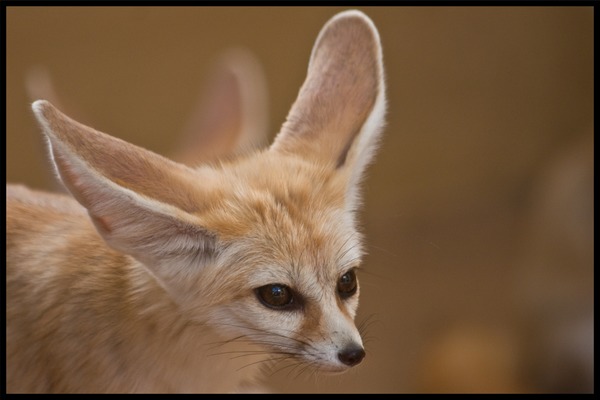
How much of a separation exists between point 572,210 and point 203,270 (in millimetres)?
3712

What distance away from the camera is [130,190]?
39.8 inches

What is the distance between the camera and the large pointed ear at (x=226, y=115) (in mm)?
1571

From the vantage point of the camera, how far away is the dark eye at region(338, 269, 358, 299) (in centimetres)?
124

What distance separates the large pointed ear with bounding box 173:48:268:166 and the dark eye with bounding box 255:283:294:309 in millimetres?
372

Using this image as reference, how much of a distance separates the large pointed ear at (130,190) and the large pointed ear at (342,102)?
185 millimetres

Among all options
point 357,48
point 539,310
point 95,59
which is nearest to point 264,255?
point 357,48

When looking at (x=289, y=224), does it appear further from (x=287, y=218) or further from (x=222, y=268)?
(x=222, y=268)

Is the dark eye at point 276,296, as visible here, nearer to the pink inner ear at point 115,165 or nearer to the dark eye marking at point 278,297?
the dark eye marking at point 278,297

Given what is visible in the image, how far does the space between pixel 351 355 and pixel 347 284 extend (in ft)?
0.35

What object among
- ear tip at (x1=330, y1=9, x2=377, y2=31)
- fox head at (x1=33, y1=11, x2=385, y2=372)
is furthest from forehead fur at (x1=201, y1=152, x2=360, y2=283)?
ear tip at (x1=330, y1=9, x2=377, y2=31)


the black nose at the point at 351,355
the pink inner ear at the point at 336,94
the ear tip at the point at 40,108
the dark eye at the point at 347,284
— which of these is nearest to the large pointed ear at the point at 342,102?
the pink inner ear at the point at 336,94

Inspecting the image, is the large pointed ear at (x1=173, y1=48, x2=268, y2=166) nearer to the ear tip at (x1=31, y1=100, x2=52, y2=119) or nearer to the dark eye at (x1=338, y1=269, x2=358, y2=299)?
the dark eye at (x1=338, y1=269, x2=358, y2=299)

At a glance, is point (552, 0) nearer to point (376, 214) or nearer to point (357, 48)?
point (357, 48)

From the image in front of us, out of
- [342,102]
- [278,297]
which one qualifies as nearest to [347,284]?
[278,297]
